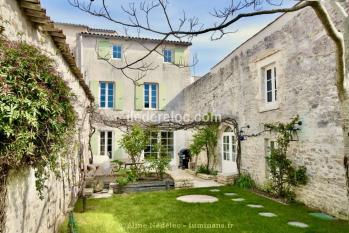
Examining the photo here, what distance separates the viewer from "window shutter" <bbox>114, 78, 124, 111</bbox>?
14891 mm

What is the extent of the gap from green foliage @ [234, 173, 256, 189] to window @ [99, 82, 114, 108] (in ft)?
27.1

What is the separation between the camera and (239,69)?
1051cm

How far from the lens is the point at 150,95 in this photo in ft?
51.5

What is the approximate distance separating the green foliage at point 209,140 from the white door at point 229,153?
1.77 feet

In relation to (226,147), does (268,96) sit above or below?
above

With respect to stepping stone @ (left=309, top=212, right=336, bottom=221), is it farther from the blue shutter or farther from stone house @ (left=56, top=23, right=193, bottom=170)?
the blue shutter

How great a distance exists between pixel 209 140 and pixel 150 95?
502 centimetres

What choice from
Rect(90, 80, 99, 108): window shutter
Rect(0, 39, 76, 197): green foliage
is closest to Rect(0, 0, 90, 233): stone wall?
Rect(0, 39, 76, 197): green foliage

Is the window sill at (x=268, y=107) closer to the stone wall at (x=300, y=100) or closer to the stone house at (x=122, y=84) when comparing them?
the stone wall at (x=300, y=100)

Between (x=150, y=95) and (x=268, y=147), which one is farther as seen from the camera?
(x=150, y=95)

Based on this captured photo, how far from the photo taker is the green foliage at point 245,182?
9539 mm

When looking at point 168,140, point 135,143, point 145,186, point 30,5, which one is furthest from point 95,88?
point 30,5

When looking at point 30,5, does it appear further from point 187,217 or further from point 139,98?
point 139,98

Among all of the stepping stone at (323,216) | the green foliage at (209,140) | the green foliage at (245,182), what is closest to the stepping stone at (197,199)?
the green foliage at (245,182)
